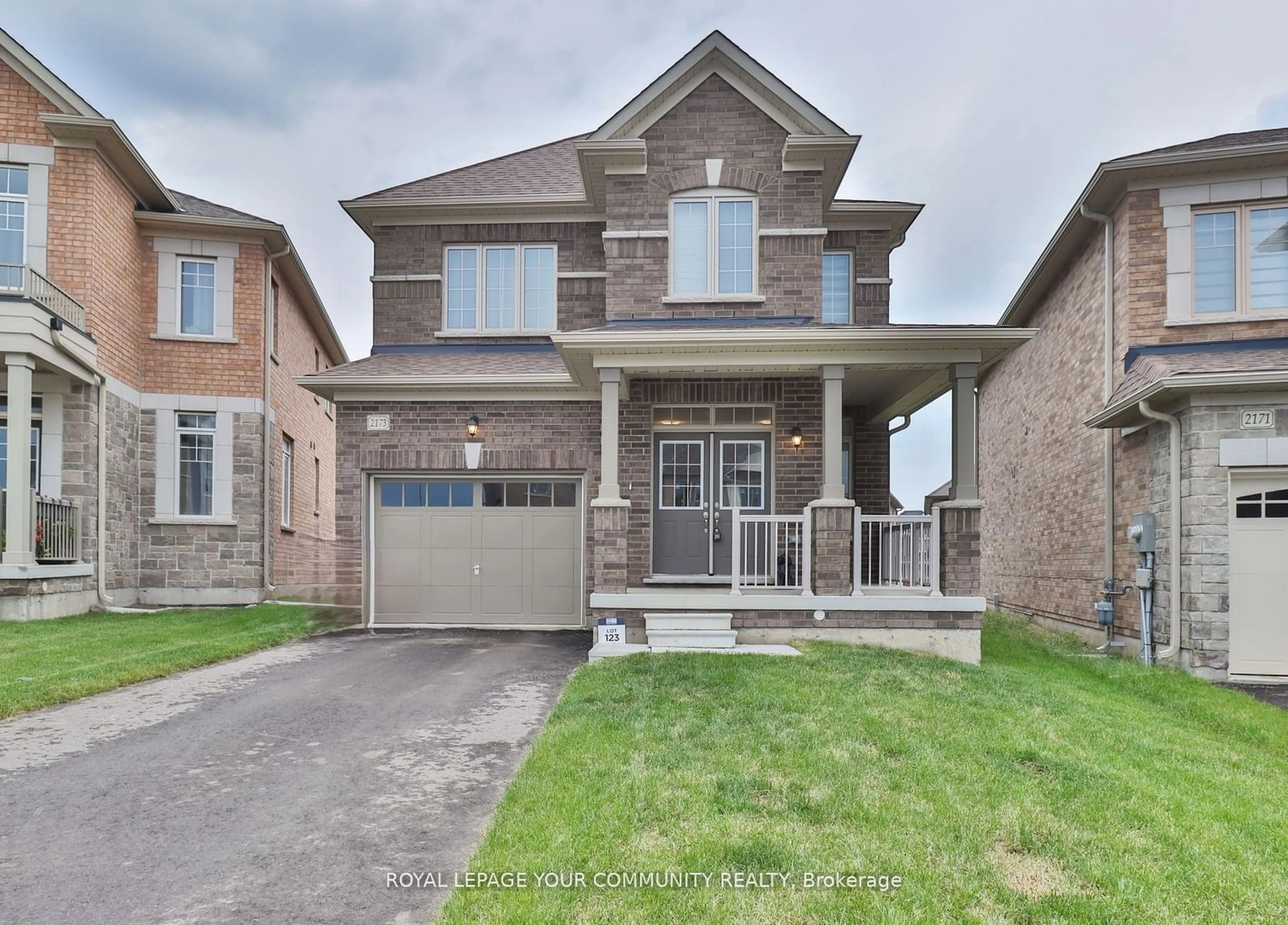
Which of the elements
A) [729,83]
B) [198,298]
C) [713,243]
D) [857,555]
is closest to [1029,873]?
[857,555]

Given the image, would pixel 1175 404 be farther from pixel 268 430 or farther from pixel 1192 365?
pixel 268 430

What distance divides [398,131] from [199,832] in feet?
129

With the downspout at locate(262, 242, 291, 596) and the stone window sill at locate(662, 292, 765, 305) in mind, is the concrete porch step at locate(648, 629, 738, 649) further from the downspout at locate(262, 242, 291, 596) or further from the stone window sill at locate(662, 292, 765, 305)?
the downspout at locate(262, 242, 291, 596)

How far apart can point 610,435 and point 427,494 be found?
3.86 m

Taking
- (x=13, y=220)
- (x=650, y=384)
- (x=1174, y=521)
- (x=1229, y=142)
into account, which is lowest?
(x=1174, y=521)

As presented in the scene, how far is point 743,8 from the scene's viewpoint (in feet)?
64.0

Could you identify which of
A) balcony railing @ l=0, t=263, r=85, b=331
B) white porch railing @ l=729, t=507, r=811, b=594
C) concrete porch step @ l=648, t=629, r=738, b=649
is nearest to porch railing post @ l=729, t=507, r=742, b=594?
white porch railing @ l=729, t=507, r=811, b=594

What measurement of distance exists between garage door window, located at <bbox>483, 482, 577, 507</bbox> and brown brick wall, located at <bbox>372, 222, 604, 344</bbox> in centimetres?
240

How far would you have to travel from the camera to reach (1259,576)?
7961 mm

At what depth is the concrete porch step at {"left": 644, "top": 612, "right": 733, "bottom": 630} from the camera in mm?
7984

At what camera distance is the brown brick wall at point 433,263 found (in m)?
11.5

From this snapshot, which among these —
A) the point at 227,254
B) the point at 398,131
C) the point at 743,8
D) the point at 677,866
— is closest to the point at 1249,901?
the point at 677,866

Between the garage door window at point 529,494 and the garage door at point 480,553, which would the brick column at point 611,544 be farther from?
the garage door window at point 529,494

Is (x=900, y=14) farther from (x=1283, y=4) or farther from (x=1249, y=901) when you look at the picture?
(x=1249, y=901)
